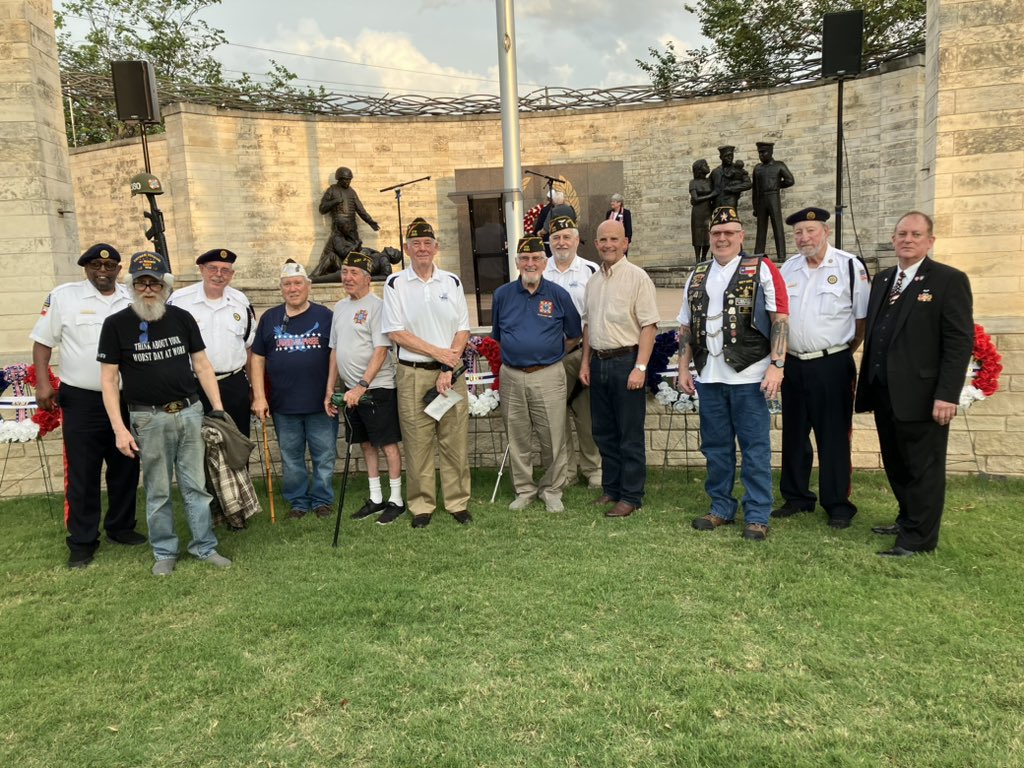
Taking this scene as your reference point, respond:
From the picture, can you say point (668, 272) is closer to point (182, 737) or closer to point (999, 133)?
point (999, 133)

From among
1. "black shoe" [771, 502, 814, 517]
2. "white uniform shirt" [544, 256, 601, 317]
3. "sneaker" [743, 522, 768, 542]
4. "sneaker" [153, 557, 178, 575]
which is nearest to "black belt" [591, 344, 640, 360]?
"white uniform shirt" [544, 256, 601, 317]

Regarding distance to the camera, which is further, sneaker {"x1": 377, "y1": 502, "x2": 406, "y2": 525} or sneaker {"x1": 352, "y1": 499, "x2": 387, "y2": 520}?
sneaker {"x1": 352, "y1": 499, "x2": 387, "y2": 520}

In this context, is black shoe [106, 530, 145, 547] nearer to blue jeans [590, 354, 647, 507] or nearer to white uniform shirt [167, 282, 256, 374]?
white uniform shirt [167, 282, 256, 374]

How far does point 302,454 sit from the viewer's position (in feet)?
16.8

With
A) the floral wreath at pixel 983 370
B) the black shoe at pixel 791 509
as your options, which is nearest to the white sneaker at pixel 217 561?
the black shoe at pixel 791 509

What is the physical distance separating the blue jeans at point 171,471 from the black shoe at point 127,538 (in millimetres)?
614

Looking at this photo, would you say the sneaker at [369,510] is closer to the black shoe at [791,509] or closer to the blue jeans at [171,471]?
the blue jeans at [171,471]

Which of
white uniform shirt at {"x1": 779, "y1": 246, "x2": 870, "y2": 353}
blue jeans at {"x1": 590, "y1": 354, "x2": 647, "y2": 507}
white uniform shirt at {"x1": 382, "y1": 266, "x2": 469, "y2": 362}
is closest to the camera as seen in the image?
white uniform shirt at {"x1": 779, "y1": 246, "x2": 870, "y2": 353}

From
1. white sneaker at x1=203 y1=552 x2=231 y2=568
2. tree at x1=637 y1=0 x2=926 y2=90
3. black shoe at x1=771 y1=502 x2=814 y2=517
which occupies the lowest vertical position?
black shoe at x1=771 y1=502 x2=814 y2=517

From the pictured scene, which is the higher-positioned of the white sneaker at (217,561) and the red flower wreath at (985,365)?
the red flower wreath at (985,365)

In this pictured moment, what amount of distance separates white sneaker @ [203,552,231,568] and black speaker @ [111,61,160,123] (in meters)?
9.34

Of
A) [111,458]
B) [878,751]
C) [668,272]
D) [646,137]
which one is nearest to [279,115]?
[646,137]

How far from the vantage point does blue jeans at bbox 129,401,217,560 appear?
390 centimetres

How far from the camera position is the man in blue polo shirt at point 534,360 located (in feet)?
15.1
